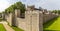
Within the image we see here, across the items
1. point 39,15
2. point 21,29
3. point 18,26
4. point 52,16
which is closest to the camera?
point 39,15

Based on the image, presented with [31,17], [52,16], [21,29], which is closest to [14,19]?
[21,29]

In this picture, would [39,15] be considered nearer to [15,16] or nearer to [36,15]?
[36,15]

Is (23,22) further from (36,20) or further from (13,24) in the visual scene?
(36,20)

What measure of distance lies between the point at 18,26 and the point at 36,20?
433 inches

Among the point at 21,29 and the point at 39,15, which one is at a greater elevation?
the point at 39,15

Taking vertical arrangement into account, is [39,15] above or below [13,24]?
above

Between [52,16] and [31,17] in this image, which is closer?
[31,17]

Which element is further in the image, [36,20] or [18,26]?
[18,26]

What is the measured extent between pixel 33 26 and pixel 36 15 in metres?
1.01

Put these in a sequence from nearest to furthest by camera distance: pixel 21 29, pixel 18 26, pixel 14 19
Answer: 1. pixel 21 29
2. pixel 18 26
3. pixel 14 19

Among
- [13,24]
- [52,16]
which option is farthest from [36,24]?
[52,16]

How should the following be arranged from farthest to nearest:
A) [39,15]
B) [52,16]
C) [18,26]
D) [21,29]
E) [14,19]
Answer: [52,16] < [14,19] < [18,26] < [21,29] < [39,15]

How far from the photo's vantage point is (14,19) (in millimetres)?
28156

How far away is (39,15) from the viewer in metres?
15.2
